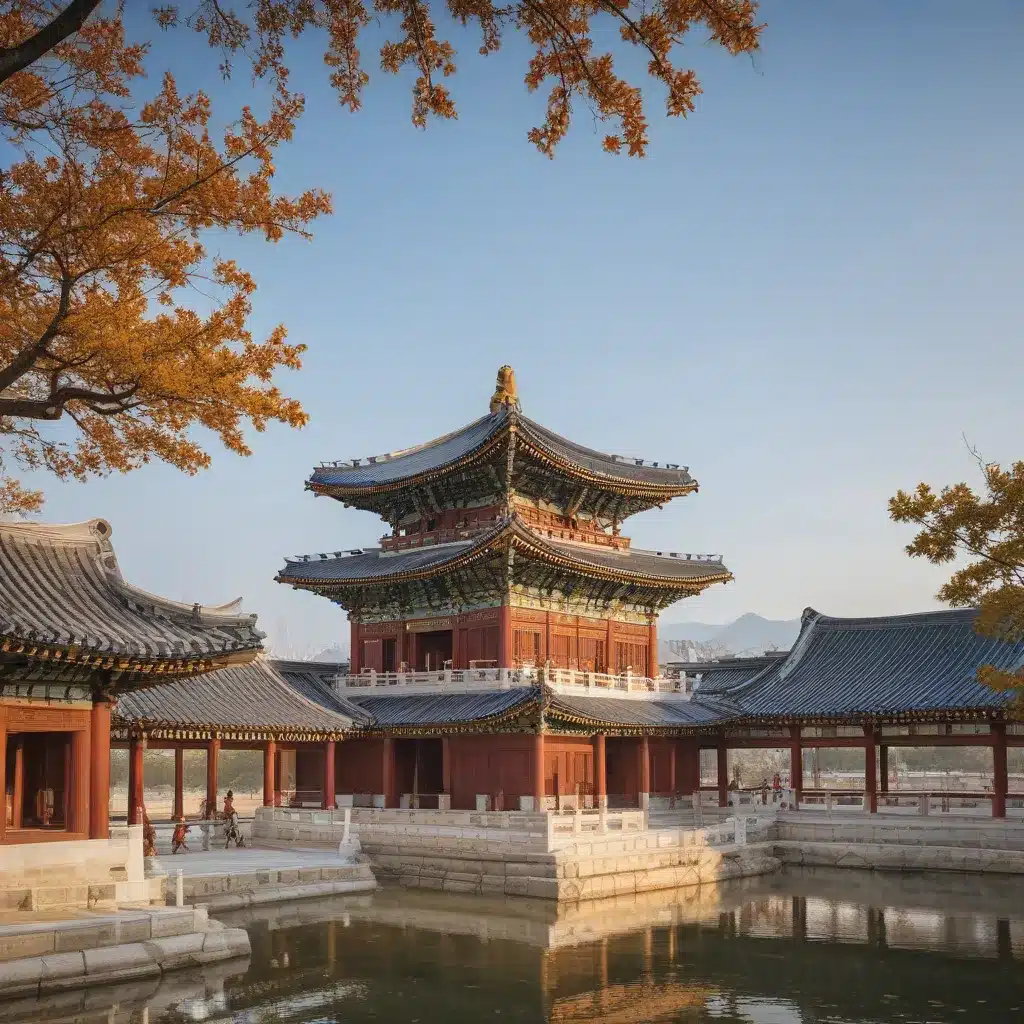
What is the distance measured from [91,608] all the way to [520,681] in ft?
61.5

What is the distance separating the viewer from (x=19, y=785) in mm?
23641

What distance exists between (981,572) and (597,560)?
2066cm

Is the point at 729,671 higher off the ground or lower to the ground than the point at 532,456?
A: lower

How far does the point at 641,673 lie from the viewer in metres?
47.3

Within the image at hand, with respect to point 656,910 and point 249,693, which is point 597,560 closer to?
point 249,693

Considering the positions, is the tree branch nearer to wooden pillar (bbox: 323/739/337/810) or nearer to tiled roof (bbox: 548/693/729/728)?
tiled roof (bbox: 548/693/729/728)

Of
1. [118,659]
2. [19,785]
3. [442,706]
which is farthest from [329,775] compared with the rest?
[118,659]

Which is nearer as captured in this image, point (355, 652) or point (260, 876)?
point (260, 876)

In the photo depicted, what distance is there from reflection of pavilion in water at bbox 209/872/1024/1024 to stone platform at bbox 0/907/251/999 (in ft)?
5.28

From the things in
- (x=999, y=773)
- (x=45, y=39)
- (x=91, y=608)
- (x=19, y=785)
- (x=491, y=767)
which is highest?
(x=45, y=39)

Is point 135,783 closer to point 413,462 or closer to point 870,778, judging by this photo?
point 413,462

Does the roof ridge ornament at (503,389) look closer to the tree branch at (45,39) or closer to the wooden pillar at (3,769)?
the wooden pillar at (3,769)

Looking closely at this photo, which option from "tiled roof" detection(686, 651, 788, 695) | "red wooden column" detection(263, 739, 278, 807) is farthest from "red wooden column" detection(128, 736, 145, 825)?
"tiled roof" detection(686, 651, 788, 695)

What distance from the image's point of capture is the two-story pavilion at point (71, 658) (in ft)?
69.7
